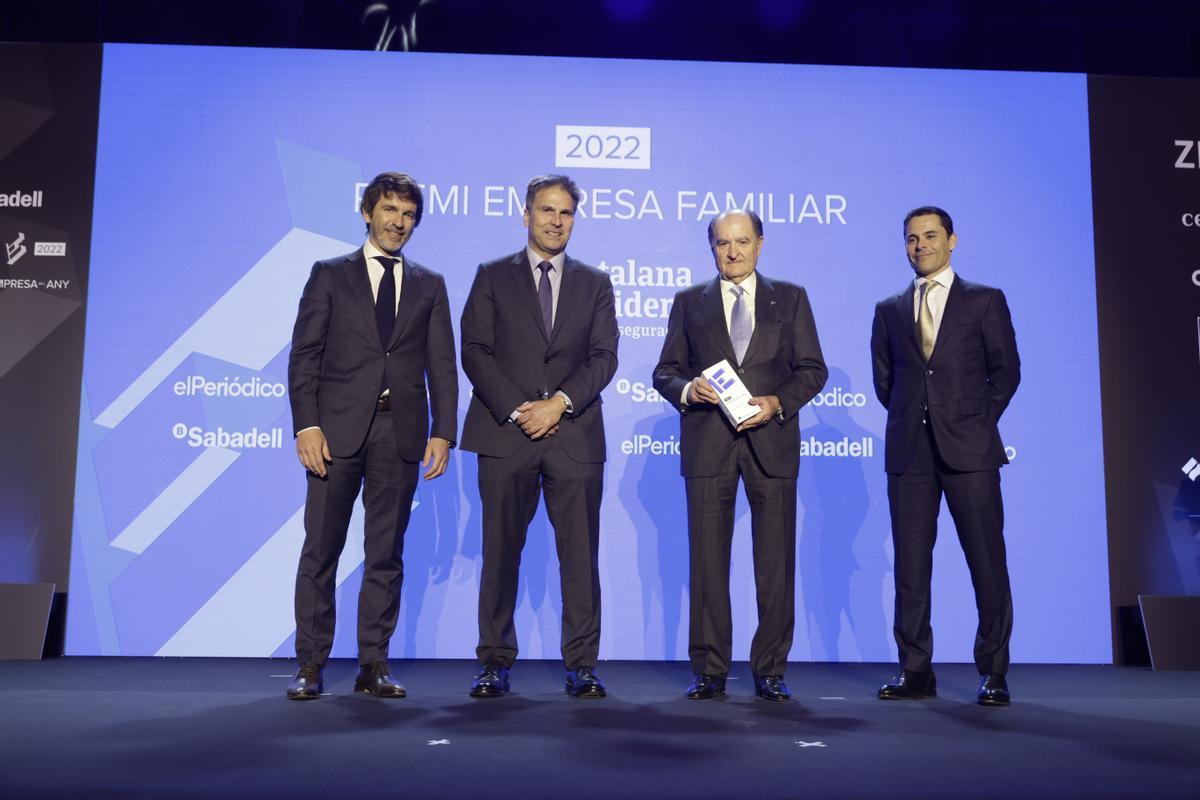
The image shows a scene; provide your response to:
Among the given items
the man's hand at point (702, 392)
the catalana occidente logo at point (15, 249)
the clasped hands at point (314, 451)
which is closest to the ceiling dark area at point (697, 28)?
the catalana occidente logo at point (15, 249)

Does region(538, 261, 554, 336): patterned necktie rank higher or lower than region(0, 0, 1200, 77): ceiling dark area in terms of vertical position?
lower

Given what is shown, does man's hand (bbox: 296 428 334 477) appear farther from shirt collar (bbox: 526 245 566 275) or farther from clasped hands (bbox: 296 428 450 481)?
shirt collar (bbox: 526 245 566 275)

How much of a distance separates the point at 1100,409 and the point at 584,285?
8.50ft

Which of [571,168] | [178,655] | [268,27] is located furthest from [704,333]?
[268,27]

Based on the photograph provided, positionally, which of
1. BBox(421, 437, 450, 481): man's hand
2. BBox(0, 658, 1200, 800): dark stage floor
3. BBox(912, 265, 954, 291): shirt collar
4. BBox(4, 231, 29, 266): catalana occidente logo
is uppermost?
BBox(4, 231, 29, 266): catalana occidente logo

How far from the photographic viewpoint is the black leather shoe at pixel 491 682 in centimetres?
321

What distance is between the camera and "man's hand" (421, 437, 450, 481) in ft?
10.7

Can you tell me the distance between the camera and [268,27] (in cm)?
507

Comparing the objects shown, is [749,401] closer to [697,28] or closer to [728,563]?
[728,563]

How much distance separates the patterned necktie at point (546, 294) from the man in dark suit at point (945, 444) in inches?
46.3

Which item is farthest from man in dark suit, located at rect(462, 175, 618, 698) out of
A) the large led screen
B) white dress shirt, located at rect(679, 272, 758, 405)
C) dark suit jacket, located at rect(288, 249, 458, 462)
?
the large led screen

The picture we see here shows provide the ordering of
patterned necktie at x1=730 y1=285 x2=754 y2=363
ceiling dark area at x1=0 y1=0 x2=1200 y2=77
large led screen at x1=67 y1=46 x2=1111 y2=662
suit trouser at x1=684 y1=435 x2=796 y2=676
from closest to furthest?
suit trouser at x1=684 y1=435 x2=796 y2=676 < patterned necktie at x1=730 y1=285 x2=754 y2=363 < large led screen at x1=67 y1=46 x2=1111 y2=662 < ceiling dark area at x1=0 y1=0 x2=1200 y2=77

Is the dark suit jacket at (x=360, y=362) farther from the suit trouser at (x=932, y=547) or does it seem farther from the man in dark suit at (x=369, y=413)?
the suit trouser at (x=932, y=547)

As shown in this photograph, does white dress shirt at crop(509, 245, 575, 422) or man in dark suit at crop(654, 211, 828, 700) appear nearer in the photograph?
man in dark suit at crop(654, 211, 828, 700)
